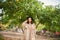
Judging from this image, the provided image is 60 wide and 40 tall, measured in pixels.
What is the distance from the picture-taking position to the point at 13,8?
237 centimetres

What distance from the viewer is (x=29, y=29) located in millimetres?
2176

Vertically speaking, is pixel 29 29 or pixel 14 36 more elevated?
pixel 29 29

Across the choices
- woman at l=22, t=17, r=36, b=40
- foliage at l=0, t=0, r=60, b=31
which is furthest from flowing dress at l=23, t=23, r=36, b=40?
foliage at l=0, t=0, r=60, b=31

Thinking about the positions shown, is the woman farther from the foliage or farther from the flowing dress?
the foliage

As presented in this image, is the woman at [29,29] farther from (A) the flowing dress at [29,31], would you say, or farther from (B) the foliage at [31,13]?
(B) the foliage at [31,13]

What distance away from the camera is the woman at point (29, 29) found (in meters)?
2.16

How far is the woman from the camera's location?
2.16 meters

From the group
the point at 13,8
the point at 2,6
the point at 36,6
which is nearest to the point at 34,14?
the point at 36,6

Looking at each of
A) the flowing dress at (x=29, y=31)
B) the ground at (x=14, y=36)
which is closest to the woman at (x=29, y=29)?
the flowing dress at (x=29, y=31)

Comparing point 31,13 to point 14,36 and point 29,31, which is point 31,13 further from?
point 14,36

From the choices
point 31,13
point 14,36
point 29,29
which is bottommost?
point 14,36

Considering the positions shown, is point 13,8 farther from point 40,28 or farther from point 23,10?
point 40,28

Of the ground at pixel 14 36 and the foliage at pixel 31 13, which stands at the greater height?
the foliage at pixel 31 13

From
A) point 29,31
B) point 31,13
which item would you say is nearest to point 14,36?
point 29,31
